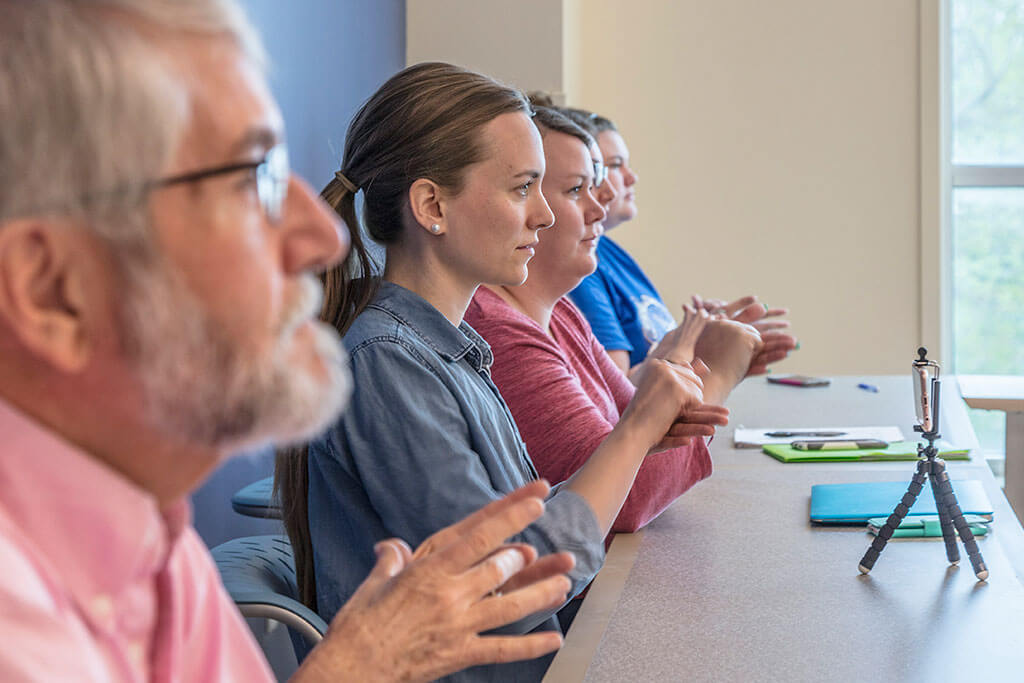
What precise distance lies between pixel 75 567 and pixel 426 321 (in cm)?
77

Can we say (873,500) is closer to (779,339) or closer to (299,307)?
(779,339)

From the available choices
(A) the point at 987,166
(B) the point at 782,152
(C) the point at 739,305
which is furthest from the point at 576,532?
(A) the point at 987,166

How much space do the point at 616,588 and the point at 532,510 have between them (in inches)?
19.7

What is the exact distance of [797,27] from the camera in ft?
13.4

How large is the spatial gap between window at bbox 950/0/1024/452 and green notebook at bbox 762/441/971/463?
7.82 ft

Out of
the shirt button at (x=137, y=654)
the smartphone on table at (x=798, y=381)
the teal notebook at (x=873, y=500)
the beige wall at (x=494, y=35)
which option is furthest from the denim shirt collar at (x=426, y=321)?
the beige wall at (x=494, y=35)

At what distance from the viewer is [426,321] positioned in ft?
4.33

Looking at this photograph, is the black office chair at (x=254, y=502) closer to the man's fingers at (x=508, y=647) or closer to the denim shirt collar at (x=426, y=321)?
the denim shirt collar at (x=426, y=321)

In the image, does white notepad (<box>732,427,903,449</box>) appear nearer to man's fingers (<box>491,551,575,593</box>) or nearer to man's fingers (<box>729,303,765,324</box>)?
man's fingers (<box>729,303,765,324</box>)

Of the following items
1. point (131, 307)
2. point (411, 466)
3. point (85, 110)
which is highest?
point (85, 110)

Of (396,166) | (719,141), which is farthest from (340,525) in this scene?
(719,141)

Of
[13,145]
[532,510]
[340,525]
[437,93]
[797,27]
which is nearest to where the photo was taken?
[13,145]

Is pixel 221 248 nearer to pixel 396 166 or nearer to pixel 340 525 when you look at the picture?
pixel 340 525

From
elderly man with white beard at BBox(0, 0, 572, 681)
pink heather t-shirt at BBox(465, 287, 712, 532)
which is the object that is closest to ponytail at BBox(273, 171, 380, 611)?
pink heather t-shirt at BBox(465, 287, 712, 532)
